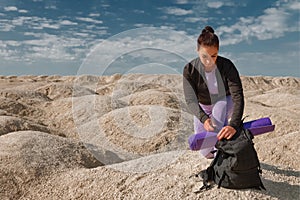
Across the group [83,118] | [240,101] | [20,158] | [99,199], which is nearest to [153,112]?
[83,118]

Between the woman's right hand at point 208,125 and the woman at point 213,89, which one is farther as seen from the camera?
the woman's right hand at point 208,125

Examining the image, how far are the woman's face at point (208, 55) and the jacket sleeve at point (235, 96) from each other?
201 millimetres

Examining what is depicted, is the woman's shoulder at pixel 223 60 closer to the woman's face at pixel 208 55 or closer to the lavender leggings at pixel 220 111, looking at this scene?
the woman's face at pixel 208 55

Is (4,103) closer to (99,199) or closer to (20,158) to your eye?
(20,158)

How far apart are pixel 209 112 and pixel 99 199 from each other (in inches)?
64.6

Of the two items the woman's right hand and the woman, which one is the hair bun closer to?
the woman

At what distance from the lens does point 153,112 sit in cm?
1053

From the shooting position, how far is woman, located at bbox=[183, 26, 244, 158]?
3907 millimetres

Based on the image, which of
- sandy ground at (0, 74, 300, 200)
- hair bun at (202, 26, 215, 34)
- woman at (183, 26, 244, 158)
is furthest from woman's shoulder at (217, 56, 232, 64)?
sandy ground at (0, 74, 300, 200)

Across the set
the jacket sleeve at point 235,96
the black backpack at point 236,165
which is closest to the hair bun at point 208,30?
the jacket sleeve at point 235,96

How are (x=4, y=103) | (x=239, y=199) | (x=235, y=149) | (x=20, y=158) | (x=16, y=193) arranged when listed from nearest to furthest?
1. (x=235, y=149)
2. (x=239, y=199)
3. (x=16, y=193)
4. (x=20, y=158)
5. (x=4, y=103)

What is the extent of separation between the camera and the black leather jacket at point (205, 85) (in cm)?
397

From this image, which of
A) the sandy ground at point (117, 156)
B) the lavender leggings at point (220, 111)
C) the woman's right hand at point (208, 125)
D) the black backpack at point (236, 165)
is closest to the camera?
the black backpack at point (236, 165)

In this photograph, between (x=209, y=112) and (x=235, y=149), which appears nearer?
(x=235, y=149)
